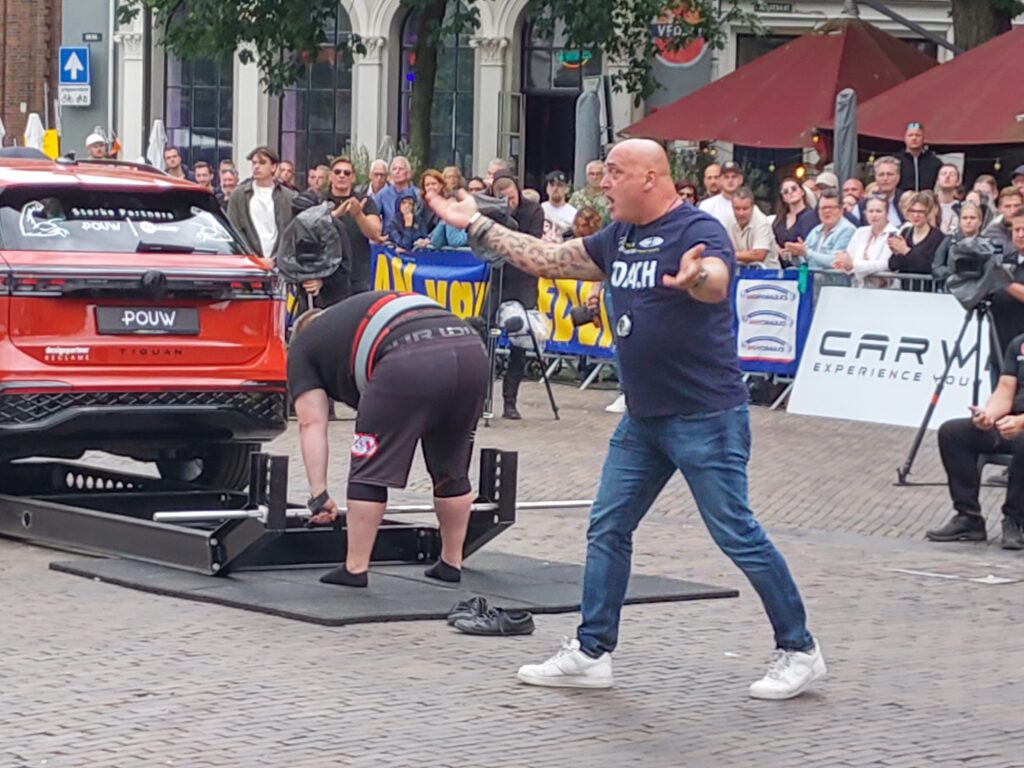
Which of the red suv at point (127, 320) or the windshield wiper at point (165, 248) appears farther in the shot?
the windshield wiper at point (165, 248)

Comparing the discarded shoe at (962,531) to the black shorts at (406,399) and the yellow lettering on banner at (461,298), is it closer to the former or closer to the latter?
the black shorts at (406,399)

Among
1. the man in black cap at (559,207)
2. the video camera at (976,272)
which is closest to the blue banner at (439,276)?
the man in black cap at (559,207)

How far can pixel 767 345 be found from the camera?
1836 cm

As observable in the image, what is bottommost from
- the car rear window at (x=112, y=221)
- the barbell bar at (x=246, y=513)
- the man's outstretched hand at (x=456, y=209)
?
the barbell bar at (x=246, y=513)

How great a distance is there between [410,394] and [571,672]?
5.68ft

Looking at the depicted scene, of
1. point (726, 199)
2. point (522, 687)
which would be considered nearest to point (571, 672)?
point (522, 687)

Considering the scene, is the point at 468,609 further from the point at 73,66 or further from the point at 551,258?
the point at 73,66

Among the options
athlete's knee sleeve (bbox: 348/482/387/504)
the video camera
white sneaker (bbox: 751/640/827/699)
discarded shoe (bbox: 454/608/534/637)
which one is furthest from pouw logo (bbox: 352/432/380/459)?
the video camera

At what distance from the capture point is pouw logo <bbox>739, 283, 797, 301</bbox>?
18.2 metres

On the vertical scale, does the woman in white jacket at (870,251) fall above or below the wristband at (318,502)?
above

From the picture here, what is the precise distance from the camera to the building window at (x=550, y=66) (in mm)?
36125

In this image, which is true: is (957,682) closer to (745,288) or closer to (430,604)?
(430,604)

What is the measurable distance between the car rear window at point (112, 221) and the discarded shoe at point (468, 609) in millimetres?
3126

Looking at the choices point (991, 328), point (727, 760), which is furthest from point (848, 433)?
point (727, 760)
